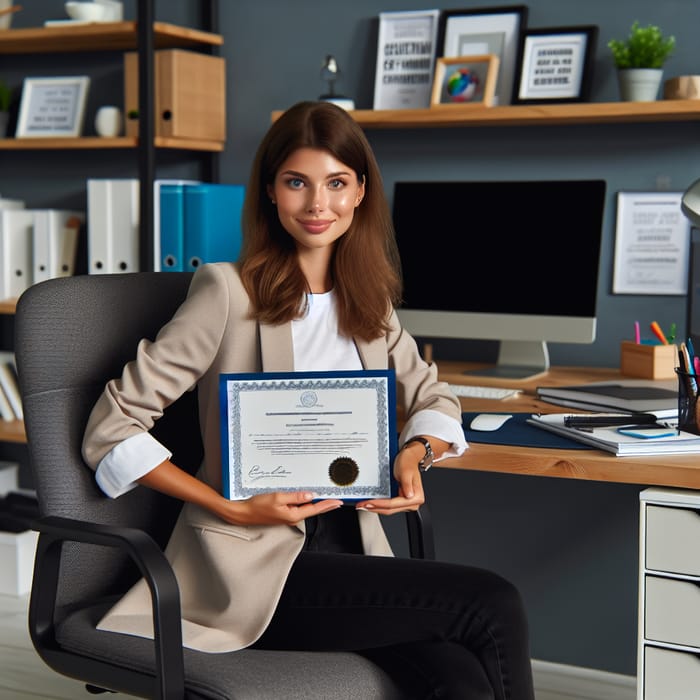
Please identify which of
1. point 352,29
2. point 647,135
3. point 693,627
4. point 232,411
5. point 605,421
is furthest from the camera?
point 352,29

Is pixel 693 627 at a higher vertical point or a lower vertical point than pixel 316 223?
lower

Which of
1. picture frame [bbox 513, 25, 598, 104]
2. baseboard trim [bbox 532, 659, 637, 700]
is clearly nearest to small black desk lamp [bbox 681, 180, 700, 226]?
picture frame [bbox 513, 25, 598, 104]

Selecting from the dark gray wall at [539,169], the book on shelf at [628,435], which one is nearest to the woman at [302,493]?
the book on shelf at [628,435]

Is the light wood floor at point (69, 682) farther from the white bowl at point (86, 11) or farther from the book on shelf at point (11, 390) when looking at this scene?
the white bowl at point (86, 11)

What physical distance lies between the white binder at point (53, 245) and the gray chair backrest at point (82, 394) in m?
1.47

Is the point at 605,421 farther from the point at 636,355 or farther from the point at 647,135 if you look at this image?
the point at 647,135

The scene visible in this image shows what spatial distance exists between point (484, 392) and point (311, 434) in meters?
0.79

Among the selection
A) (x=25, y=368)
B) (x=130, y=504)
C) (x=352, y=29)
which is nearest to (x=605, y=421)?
(x=130, y=504)

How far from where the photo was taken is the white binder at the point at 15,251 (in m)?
3.28

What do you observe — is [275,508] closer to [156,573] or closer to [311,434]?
[311,434]

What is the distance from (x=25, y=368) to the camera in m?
1.69

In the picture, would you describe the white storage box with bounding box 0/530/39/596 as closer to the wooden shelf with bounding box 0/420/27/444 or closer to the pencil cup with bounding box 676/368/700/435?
the wooden shelf with bounding box 0/420/27/444

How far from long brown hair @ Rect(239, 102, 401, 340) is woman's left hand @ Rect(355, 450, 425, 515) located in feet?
0.76

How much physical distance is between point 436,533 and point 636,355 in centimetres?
88
